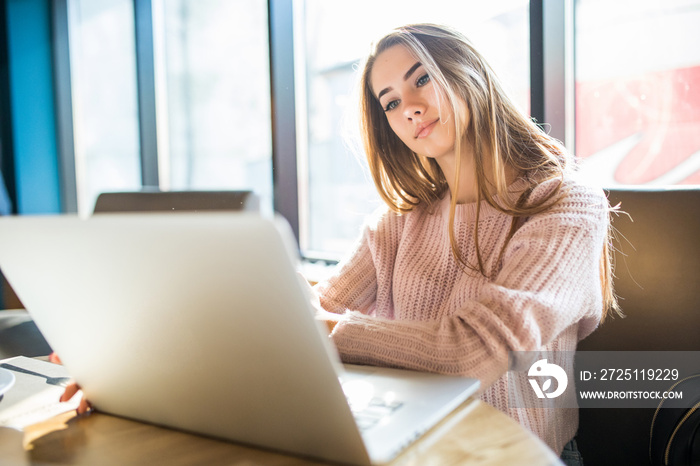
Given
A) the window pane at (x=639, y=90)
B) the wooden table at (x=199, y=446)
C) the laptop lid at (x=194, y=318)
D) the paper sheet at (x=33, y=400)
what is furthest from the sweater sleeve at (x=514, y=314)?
the window pane at (x=639, y=90)

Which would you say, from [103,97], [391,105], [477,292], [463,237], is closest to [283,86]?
[391,105]

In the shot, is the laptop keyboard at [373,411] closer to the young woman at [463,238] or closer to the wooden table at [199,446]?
the wooden table at [199,446]

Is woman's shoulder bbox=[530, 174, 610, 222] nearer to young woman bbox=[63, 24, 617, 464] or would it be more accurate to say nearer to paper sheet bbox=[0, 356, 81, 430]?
young woman bbox=[63, 24, 617, 464]

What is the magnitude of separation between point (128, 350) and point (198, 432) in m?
0.12

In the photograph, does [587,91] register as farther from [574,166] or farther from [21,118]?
[21,118]

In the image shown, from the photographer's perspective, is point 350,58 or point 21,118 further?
point 21,118

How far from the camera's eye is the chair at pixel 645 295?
1.06m

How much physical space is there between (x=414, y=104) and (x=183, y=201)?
0.53 meters

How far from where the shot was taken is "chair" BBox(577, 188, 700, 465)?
1.06 meters

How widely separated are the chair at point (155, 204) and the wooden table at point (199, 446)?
0.57 m

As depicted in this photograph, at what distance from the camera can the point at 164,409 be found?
63cm

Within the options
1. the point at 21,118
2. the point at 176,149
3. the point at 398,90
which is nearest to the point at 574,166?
the point at 398,90

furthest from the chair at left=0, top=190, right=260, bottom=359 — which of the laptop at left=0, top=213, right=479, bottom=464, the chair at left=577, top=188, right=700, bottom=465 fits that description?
the chair at left=577, top=188, right=700, bottom=465

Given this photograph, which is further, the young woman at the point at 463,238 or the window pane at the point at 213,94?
the window pane at the point at 213,94
